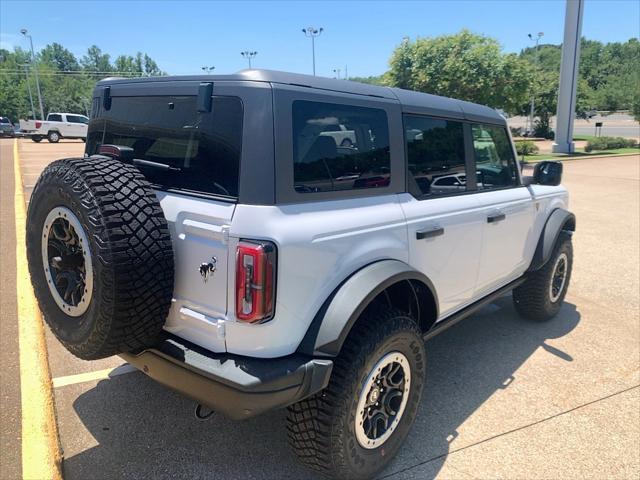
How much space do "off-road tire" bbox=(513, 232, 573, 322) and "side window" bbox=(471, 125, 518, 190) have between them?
92cm

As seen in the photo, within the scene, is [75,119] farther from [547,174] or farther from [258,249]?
[258,249]

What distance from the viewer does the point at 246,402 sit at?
1.99m

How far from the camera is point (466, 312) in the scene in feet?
11.3

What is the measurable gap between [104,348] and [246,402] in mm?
678

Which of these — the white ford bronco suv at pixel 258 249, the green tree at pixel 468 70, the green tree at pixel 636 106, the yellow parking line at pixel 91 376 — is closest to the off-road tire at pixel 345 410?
the white ford bronco suv at pixel 258 249

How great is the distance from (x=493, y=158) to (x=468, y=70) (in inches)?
599

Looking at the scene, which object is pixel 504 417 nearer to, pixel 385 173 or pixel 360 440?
pixel 360 440

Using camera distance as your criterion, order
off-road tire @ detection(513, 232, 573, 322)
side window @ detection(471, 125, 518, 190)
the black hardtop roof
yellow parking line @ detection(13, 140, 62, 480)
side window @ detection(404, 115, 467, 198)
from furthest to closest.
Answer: off-road tire @ detection(513, 232, 573, 322) < side window @ detection(471, 125, 518, 190) < side window @ detection(404, 115, 467, 198) < yellow parking line @ detection(13, 140, 62, 480) < the black hardtop roof

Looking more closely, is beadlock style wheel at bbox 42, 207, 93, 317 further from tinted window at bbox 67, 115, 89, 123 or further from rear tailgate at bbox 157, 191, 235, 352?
tinted window at bbox 67, 115, 89, 123

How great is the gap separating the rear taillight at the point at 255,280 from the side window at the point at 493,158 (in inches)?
79.4

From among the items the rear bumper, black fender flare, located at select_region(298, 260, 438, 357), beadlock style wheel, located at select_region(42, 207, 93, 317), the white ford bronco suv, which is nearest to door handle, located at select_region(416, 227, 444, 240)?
the white ford bronco suv

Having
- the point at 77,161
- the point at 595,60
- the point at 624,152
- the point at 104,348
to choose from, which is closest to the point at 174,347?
the point at 104,348

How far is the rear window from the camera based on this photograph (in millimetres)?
2141

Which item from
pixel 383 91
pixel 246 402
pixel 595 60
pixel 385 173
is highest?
pixel 595 60
